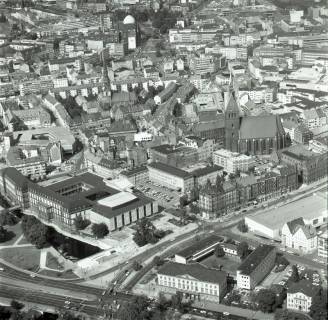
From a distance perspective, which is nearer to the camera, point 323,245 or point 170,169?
point 323,245

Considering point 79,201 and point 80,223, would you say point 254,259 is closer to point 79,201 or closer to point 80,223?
point 80,223

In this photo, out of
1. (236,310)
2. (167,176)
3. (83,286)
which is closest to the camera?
(236,310)

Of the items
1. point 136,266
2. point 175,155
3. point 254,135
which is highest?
point 254,135

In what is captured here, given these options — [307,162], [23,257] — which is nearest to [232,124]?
[307,162]

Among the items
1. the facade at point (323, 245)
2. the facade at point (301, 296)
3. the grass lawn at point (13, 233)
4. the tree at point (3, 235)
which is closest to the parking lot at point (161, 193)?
the grass lawn at point (13, 233)

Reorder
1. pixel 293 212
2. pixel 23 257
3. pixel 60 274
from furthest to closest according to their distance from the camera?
pixel 293 212 → pixel 23 257 → pixel 60 274

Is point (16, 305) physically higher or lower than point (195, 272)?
lower

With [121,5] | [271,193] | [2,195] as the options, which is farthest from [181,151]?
[121,5]
